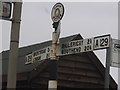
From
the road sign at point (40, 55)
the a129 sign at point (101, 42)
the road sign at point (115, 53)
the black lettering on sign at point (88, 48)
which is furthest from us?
the road sign at point (40, 55)

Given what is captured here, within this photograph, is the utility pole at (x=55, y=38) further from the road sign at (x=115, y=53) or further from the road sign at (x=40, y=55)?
the road sign at (x=115, y=53)

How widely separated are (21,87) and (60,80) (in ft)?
5.11

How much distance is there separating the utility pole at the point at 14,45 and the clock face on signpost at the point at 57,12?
2.53ft

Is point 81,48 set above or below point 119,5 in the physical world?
below

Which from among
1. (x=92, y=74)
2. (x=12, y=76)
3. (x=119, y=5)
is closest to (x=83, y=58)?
(x=92, y=74)

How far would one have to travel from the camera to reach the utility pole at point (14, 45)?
23.9 feet

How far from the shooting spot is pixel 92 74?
48.7ft

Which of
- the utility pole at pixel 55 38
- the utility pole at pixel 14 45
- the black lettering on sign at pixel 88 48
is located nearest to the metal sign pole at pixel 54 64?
the utility pole at pixel 55 38

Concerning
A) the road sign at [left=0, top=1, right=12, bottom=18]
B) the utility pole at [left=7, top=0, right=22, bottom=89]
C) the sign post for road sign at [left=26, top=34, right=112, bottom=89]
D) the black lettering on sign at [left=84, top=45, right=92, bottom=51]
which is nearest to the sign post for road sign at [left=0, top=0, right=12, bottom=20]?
the road sign at [left=0, top=1, right=12, bottom=18]

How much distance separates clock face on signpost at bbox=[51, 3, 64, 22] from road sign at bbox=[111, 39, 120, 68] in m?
1.29

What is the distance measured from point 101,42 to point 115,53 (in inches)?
16.3

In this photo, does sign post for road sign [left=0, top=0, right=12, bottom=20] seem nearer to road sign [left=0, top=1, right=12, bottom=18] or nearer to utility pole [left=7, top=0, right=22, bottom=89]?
road sign [left=0, top=1, right=12, bottom=18]

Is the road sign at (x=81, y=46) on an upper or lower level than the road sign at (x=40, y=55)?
upper

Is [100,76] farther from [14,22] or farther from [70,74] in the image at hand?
[14,22]
